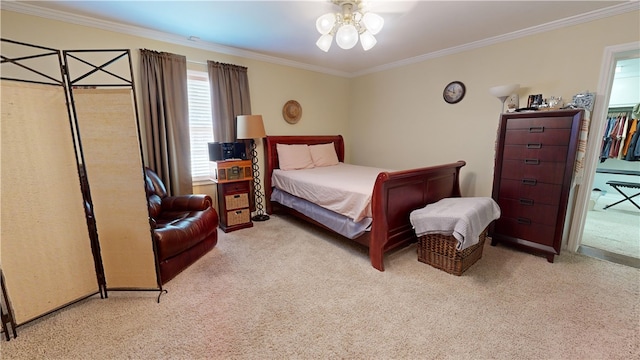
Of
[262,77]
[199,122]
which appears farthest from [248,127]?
[262,77]

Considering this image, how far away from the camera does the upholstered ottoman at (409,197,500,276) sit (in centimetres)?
214

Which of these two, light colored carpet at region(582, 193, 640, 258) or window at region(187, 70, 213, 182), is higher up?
window at region(187, 70, 213, 182)

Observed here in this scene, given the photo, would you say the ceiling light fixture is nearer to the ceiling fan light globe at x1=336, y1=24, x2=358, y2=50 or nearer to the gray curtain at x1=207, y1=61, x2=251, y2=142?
the ceiling fan light globe at x1=336, y1=24, x2=358, y2=50

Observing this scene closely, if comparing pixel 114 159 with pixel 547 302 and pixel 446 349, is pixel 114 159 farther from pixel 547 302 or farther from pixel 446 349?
pixel 547 302

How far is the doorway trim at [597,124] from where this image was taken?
2369mm

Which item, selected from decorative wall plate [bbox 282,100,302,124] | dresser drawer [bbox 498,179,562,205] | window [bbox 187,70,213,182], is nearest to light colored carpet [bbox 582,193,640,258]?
dresser drawer [bbox 498,179,562,205]

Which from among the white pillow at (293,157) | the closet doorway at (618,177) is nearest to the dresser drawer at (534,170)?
the closet doorway at (618,177)

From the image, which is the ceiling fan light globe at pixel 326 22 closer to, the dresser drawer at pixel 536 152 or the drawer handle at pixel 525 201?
the dresser drawer at pixel 536 152

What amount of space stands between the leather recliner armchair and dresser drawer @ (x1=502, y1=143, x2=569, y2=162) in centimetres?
320

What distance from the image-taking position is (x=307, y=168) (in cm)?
395

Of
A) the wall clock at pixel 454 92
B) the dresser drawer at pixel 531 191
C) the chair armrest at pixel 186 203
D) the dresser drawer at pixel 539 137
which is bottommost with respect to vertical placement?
the chair armrest at pixel 186 203

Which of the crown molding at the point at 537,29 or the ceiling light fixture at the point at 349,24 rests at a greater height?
the crown molding at the point at 537,29

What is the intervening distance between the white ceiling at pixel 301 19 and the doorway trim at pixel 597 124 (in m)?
0.35

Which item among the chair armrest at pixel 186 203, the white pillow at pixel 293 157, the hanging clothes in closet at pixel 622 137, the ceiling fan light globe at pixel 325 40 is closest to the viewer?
the ceiling fan light globe at pixel 325 40
